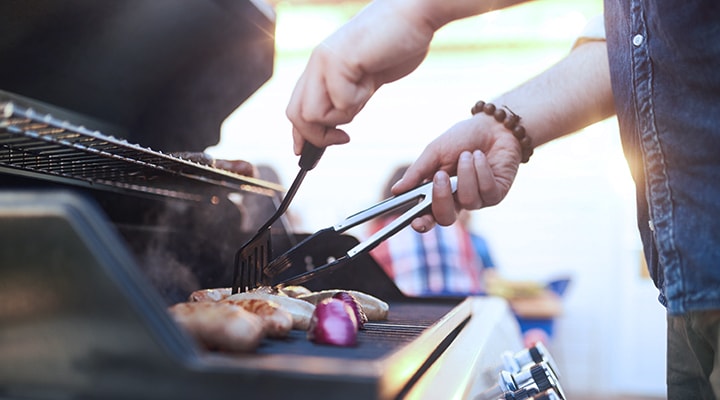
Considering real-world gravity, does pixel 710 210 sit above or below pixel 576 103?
below

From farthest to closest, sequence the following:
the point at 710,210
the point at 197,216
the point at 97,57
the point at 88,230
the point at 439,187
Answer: the point at 197,216 → the point at 97,57 → the point at 439,187 → the point at 710,210 → the point at 88,230

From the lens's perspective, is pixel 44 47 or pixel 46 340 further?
pixel 44 47

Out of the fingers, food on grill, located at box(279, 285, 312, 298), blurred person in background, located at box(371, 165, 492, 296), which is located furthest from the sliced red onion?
blurred person in background, located at box(371, 165, 492, 296)

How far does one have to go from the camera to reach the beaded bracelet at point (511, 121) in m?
1.27

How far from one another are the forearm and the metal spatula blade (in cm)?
50

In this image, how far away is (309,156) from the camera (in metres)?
1.01

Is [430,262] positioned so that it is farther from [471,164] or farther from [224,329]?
[224,329]

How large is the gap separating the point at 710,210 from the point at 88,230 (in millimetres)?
702

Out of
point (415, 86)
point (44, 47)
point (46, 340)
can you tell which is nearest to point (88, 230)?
point (46, 340)

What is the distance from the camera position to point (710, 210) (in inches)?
29.8

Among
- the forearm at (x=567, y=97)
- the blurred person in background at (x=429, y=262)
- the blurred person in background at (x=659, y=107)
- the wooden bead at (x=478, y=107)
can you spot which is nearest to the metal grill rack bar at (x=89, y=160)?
the blurred person in background at (x=659, y=107)

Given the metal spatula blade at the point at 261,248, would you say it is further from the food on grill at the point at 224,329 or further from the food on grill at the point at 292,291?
the food on grill at the point at 224,329

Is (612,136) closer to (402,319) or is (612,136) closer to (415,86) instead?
(415,86)

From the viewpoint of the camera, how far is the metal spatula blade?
1018 millimetres
